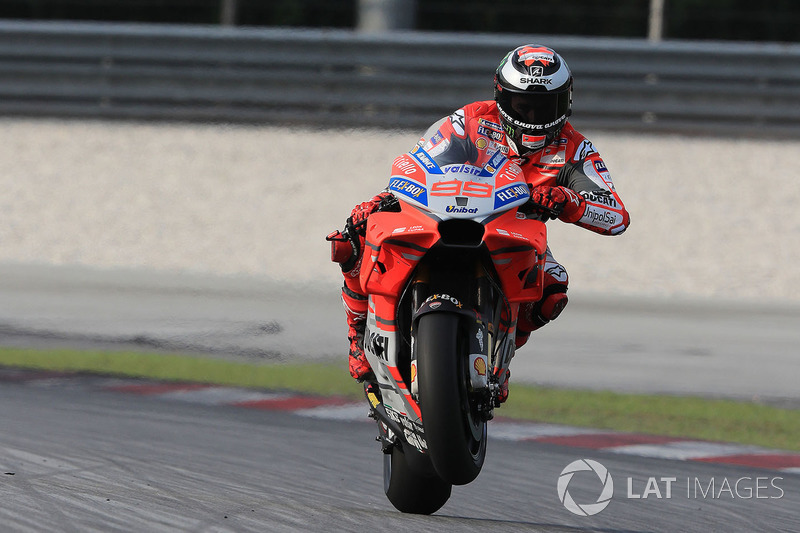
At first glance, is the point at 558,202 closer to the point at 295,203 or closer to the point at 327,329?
the point at 327,329

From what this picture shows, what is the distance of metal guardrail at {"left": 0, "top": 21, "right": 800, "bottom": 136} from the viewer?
38.7 ft

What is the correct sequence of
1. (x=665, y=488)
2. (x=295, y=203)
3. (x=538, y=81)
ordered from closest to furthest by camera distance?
(x=538, y=81) < (x=665, y=488) < (x=295, y=203)

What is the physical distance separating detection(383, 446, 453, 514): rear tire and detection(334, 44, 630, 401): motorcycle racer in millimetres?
378

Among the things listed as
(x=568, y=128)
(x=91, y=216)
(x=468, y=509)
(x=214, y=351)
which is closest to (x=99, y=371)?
(x=214, y=351)

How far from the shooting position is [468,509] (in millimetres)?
5391

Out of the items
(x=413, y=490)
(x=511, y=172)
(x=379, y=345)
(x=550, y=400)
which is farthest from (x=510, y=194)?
(x=550, y=400)

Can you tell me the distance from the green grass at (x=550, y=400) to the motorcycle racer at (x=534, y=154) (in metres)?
3.03

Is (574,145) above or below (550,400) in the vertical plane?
above

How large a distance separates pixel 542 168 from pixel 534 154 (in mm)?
A: 60

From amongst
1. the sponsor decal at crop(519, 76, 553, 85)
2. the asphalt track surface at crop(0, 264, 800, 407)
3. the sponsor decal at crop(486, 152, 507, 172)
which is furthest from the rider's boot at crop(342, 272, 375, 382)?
the asphalt track surface at crop(0, 264, 800, 407)

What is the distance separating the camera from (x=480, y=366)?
4.49 m

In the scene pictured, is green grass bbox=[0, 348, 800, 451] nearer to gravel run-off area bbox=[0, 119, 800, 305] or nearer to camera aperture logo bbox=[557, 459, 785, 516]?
camera aperture logo bbox=[557, 459, 785, 516]

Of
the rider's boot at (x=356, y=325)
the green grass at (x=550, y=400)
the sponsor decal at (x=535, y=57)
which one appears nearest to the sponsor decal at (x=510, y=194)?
the sponsor decal at (x=535, y=57)

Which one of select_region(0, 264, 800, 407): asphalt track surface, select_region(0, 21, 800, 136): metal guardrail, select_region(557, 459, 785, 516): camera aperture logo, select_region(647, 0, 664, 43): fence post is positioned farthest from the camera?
select_region(647, 0, 664, 43): fence post
